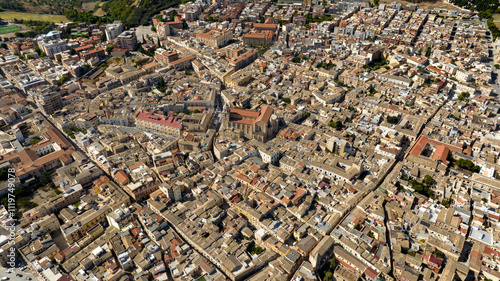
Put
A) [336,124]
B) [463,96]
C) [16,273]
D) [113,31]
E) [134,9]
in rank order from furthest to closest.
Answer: [134,9] → [113,31] → [463,96] → [336,124] → [16,273]

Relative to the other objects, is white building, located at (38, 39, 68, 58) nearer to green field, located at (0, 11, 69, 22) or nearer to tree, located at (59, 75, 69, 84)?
tree, located at (59, 75, 69, 84)

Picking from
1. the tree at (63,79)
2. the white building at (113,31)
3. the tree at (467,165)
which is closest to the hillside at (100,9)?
the white building at (113,31)

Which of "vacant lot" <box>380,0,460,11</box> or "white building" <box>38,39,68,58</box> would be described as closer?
"white building" <box>38,39,68,58</box>

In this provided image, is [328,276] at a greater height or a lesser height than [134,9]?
lesser

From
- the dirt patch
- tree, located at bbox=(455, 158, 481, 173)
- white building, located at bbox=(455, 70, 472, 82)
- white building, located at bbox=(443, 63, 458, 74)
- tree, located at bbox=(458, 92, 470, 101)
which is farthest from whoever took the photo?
the dirt patch

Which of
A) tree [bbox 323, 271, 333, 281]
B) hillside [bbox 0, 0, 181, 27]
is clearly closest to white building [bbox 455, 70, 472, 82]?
tree [bbox 323, 271, 333, 281]

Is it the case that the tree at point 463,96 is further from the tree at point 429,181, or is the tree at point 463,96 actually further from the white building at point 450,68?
the tree at point 429,181

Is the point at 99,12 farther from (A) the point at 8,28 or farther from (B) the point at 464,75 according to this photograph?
(B) the point at 464,75

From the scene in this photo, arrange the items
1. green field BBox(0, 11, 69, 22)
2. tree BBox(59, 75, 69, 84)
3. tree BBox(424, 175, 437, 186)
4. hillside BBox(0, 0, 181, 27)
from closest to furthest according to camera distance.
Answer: tree BBox(424, 175, 437, 186), tree BBox(59, 75, 69, 84), hillside BBox(0, 0, 181, 27), green field BBox(0, 11, 69, 22)

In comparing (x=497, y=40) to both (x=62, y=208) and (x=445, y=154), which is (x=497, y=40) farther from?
(x=62, y=208)

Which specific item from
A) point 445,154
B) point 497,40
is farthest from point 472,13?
point 445,154

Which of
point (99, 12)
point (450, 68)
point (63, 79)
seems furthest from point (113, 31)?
point (450, 68)
